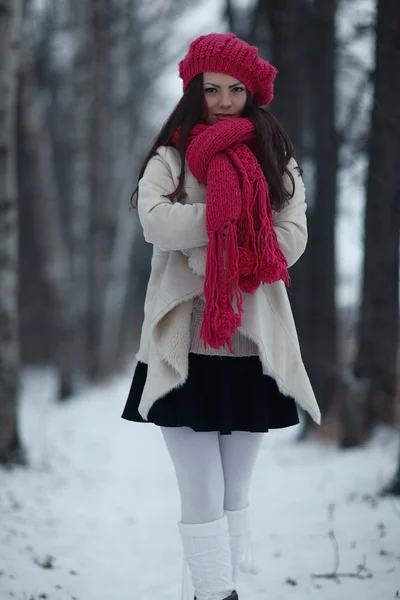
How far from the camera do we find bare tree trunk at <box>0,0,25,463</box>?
16.3 feet

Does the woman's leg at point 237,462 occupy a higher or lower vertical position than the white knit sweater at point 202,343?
lower

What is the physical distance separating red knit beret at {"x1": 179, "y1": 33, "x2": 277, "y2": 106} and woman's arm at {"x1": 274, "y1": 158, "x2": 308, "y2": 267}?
1.22 feet

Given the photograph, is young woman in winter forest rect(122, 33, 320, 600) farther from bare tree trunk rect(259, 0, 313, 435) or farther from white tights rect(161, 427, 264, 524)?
bare tree trunk rect(259, 0, 313, 435)

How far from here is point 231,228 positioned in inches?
91.4

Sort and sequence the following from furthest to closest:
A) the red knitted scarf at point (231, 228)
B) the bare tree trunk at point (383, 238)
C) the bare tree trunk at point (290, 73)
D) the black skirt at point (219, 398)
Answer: the bare tree trunk at point (290, 73) → the bare tree trunk at point (383, 238) → the black skirt at point (219, 398) → the red knitted scarf at point (231, 228)

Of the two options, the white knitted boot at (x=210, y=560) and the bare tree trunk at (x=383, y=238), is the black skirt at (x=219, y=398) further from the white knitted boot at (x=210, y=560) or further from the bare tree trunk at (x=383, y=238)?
the bare tree trunk at (x=383, y=238)

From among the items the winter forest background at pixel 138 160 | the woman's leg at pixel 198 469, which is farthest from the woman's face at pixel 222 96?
the woman's leg at pixel 198 469

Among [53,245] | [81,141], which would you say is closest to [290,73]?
[81,141]

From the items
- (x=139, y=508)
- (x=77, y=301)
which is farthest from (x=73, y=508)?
(x=77, y=301)

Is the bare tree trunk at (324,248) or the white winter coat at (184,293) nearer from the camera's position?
the white winter coat at (184,293)

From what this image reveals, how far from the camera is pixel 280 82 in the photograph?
691cm

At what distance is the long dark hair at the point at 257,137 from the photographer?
251cm

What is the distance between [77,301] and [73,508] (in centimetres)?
618

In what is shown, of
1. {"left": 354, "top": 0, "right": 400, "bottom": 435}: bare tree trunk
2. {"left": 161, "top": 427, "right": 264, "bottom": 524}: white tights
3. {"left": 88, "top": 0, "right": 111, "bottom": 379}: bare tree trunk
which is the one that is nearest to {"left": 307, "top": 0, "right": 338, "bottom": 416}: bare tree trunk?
{"left": 354, "top": 0, "right": 400, "bottom": 435}: bare tree trunk
